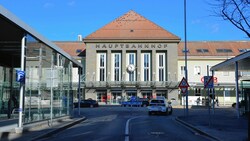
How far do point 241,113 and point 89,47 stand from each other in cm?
4509

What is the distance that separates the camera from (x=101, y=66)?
72625 millimetres

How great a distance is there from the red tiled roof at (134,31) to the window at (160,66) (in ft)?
12.6

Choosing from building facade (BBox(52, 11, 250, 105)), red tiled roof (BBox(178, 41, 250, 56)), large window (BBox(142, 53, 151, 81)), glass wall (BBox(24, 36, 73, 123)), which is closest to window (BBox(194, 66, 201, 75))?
building facade (BBox(52, 11, 250, 105))

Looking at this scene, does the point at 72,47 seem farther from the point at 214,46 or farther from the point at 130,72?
the point at 214,46

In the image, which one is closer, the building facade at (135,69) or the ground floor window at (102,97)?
the building facade at (135,69)

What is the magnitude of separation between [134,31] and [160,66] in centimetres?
917

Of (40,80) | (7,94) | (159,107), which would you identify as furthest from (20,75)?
(159,107)

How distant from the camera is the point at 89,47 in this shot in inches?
2832

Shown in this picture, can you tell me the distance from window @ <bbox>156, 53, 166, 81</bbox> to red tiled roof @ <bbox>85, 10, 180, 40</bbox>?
3.83m

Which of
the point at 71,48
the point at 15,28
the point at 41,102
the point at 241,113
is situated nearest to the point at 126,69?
the point at 71,48

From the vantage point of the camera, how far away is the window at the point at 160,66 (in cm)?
7194

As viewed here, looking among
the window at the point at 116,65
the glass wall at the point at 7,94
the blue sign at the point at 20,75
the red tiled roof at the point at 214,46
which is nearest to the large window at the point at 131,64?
the window at the point at 116,65

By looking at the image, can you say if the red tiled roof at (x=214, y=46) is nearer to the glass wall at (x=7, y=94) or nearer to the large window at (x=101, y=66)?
the large window at (x=101, y=66)

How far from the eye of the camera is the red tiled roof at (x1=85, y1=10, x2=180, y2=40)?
71625 millimetres
